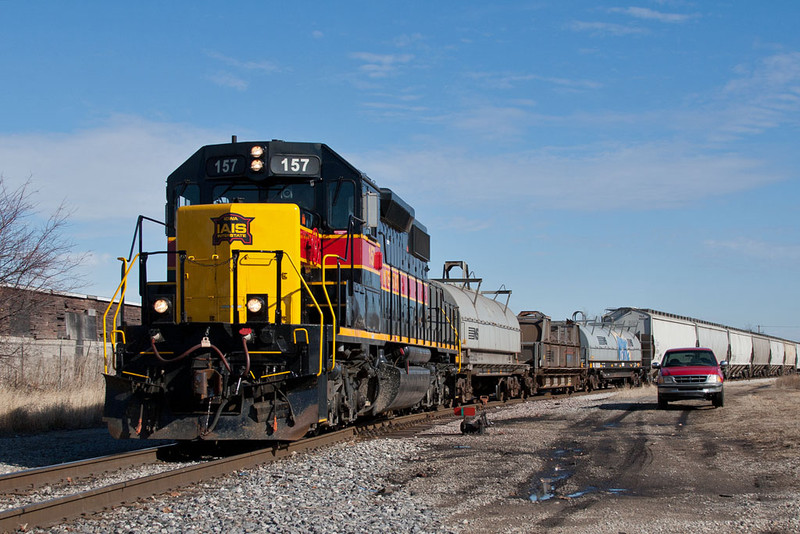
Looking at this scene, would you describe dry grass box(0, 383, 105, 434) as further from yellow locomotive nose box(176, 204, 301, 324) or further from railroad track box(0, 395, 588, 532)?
yellow locomotive nose box(176, 204, 301, 324)

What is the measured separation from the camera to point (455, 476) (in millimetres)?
8422

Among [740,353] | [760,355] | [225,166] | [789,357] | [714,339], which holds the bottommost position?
[789,357]

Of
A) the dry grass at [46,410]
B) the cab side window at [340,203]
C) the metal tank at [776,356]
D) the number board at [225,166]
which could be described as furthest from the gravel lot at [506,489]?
the metal tank at [776,356]

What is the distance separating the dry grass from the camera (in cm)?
1348

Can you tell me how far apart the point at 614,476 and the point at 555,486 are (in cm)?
99

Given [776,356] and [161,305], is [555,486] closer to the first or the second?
[161,305]

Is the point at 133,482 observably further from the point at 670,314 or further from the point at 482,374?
the point at 670,314

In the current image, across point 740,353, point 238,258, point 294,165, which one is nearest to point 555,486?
point 238,258

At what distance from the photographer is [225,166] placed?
10.3 m

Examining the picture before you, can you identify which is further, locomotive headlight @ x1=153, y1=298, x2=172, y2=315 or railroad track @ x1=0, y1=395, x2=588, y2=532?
locomotive headlight @ x1=153, y1=298, x2=172, y2=315

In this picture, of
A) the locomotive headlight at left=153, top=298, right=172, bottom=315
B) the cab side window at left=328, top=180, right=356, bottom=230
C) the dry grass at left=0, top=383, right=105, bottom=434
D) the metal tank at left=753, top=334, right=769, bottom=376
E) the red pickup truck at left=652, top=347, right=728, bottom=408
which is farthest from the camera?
the metal tank at left=753, top=334, right=769, bottom=376

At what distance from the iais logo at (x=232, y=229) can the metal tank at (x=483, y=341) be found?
8811 mm

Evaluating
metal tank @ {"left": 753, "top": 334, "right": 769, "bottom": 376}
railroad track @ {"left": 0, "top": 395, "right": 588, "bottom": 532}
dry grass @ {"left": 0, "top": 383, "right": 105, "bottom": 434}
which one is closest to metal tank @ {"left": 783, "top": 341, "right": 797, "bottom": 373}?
metal tank @ {"left": 753, "top": 334, "right": 769, "bottom": 376}

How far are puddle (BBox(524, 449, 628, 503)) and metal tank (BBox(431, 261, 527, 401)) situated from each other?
798cm
